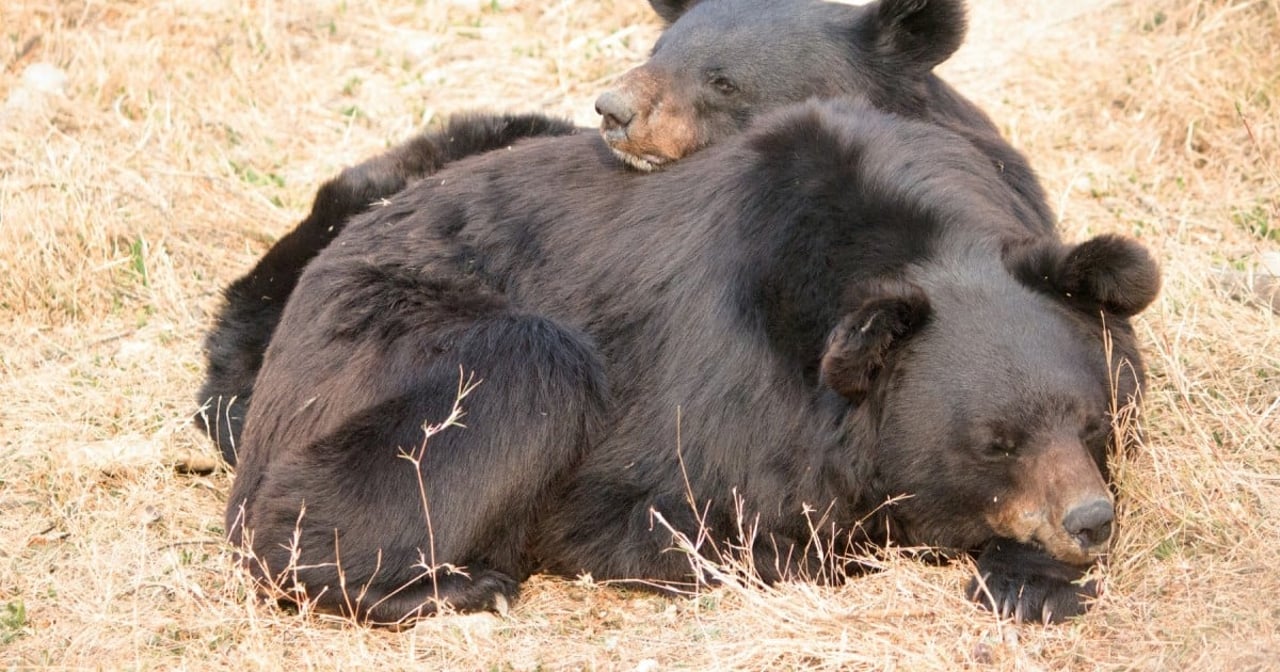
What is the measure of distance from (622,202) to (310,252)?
1.90 meters

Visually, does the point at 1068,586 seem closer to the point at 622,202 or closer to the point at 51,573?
the point at 622,202

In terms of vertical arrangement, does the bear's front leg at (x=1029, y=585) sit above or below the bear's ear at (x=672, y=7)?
below

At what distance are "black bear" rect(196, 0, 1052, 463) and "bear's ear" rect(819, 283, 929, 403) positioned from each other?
1.64 meters

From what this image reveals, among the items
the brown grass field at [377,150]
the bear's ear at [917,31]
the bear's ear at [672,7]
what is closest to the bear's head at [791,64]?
the bear's ear at [917,31]

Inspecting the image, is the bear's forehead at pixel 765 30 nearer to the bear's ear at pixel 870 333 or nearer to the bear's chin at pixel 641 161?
the bear's chin at pixel 641 161

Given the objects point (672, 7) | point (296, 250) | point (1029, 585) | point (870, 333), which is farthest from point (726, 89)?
point (1029, 585)

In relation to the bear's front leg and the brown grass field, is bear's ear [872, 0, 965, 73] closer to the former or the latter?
the brown grass field

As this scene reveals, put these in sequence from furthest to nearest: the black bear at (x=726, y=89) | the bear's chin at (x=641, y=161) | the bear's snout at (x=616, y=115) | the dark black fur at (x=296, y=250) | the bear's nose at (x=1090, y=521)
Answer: the dark black fur at (x=296, y=250), the black bear at (x=726, y=89), the bear's snout at (x=616, y=115), the bear's chin at (x=641, y=161), the bear's nose at (x=1090, y=521)

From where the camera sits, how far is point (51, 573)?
5988 mm

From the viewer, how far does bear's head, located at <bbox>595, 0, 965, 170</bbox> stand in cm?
682

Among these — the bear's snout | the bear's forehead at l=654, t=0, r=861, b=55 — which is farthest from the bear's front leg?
the bear's forehead at l=654, t=0, r=861, b=55

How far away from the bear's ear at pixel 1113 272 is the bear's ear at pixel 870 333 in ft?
1.63

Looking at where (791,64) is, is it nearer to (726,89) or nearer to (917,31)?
(726,89)

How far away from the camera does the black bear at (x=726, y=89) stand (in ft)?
22.3
